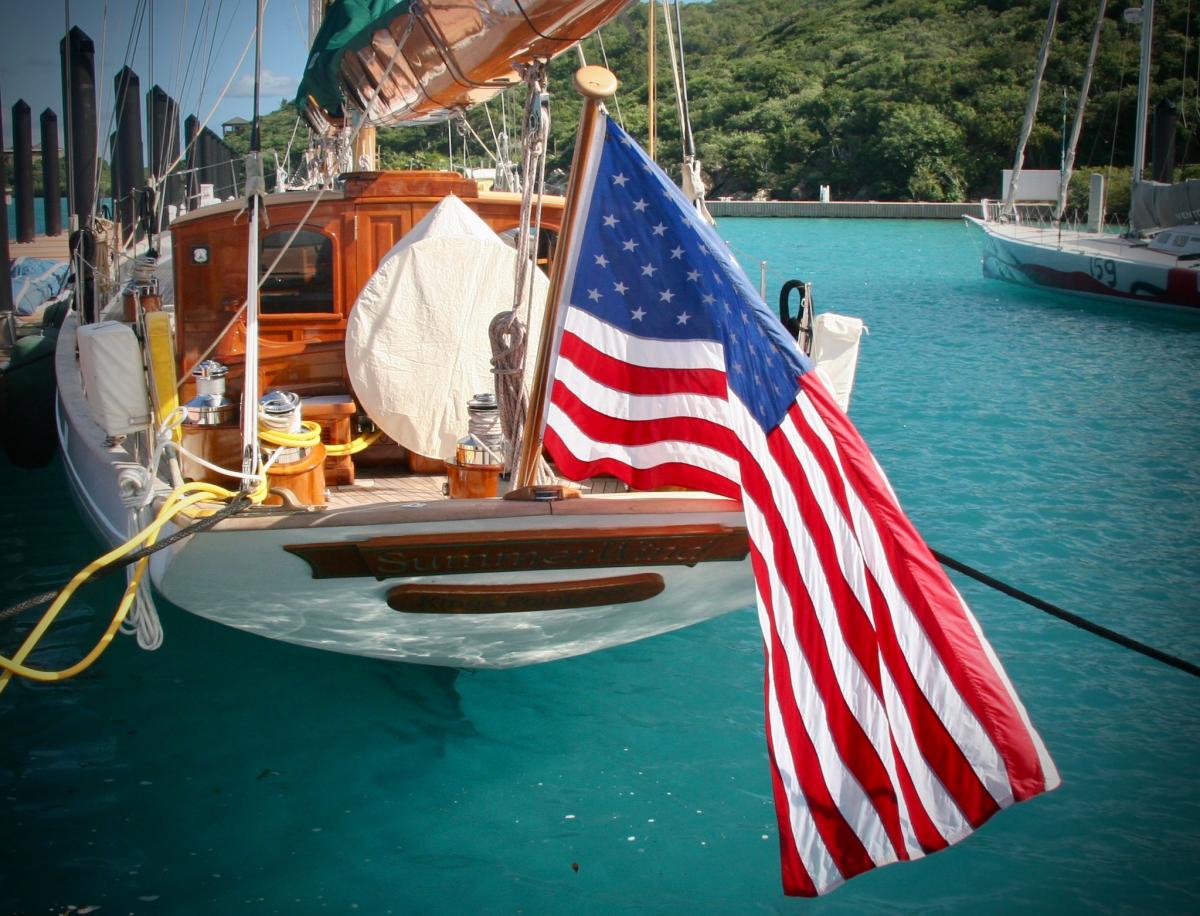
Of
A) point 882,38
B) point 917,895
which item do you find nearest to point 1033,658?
point 917,895

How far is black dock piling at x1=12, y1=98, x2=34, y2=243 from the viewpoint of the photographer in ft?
95.7

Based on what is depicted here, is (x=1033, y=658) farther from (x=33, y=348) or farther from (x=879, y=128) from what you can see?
(x=879, y=128)

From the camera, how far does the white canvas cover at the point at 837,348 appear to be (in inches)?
289

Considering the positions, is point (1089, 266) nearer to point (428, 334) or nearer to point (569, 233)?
point (428, 334)

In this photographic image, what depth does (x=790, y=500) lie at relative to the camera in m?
4.38

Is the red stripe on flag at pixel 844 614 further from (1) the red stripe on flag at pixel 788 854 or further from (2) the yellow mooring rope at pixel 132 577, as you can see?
(2) the yellow mooring rope at pixel 132 577

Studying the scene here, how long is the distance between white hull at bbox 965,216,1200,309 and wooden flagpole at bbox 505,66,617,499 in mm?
25086

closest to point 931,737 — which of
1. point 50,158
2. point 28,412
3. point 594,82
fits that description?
point 594,82

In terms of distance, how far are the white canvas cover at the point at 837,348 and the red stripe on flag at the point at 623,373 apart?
2.70m

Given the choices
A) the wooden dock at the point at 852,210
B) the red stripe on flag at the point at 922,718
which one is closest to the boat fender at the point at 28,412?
the red stripe on flag at the point at 922,718

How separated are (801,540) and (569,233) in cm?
172

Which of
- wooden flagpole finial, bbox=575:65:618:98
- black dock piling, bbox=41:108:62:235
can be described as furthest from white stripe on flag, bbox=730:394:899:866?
black dock piling, bbox=41:108:62:235

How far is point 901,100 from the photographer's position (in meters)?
76.6

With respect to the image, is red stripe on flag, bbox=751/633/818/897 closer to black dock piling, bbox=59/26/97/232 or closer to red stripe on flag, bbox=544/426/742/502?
red stripe on flag, bbox=544/426/742/502
